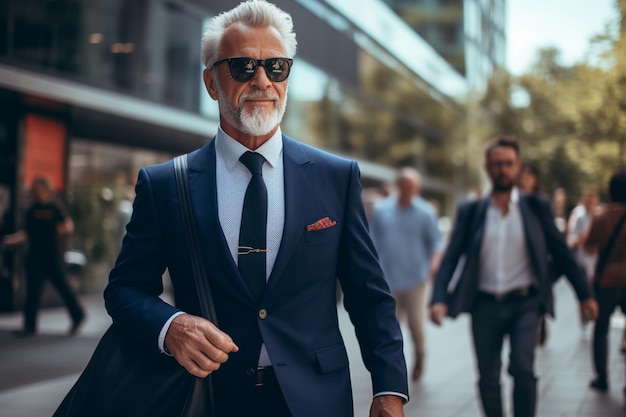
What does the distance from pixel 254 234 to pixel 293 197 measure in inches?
6.2

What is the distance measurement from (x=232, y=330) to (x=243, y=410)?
8.4 inches

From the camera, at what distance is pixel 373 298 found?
2662mm

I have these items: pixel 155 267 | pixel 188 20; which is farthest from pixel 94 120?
pixel 155 267

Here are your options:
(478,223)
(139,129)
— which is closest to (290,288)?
(478,223)

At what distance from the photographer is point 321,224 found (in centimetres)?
264

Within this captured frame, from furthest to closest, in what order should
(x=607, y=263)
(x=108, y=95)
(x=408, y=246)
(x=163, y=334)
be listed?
(x=108, y=95) → (x=408, y=246) → (x=607, y=263) → (x=163, y=334)

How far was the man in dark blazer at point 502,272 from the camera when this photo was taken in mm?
5828

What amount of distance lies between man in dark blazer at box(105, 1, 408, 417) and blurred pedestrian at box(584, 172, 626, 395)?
6.10 m

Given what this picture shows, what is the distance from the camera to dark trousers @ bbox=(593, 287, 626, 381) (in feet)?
27.7

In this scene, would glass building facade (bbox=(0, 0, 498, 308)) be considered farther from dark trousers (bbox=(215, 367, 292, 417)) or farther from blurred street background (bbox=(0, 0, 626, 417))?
dark trousers (bbox=(215, 367, 292, 417))

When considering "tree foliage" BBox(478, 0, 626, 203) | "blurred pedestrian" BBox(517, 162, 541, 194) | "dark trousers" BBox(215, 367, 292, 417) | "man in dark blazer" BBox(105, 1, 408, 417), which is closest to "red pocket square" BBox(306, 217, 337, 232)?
"man in dark blazer" BBox(105, 1, 408, 417)

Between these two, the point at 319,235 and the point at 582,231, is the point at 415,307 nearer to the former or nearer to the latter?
the point at 582,231

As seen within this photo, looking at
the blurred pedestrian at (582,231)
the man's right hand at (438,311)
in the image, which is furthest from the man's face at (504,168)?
the blurred pedestrian at (582,231)

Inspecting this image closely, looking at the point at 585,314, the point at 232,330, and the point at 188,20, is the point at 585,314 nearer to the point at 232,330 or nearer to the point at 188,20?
the point at 232,330
